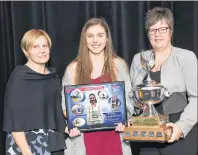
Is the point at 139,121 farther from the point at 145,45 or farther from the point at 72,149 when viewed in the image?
the point at 145,45

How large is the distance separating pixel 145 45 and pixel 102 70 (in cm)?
72

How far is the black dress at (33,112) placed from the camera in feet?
5.94

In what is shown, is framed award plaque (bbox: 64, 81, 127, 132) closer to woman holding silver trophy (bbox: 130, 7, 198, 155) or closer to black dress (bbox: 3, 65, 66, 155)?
black dress (bbox: 3, 65, 66, 155)

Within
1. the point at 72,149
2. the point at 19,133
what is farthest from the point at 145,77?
the point at 19,133

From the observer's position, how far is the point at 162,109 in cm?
180

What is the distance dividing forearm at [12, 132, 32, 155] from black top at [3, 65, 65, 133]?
0.03m

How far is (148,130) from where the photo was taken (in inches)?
66.9

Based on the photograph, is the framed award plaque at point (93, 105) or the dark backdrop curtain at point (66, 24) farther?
the dark backdrop curtain at point (66, 24)

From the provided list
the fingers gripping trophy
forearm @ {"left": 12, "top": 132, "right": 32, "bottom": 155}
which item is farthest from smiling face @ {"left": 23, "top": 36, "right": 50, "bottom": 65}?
the fingers gripping trophy

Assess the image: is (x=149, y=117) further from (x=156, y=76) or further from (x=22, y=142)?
(x=22, y=142)

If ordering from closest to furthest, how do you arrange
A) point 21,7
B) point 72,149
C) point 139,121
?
point 139,121, point 72,149, point 21,7

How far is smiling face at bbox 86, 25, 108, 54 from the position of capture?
1.89m

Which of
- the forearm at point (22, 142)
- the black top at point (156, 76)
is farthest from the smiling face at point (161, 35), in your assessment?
the forearm at point (22, 142)

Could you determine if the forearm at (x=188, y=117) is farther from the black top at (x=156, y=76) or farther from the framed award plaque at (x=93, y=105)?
the framed award plaque at (x=93, y=105)
